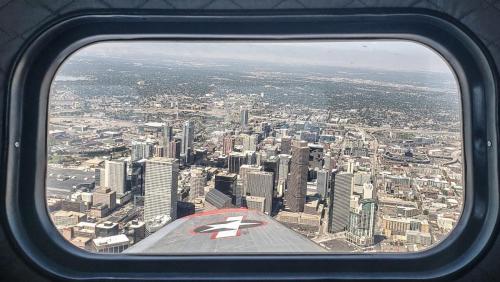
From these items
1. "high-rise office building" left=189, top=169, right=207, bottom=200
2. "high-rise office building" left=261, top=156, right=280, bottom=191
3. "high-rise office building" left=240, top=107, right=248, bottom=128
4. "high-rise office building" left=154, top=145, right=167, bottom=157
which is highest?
"high-rise office building" left=240, top=107, right=248, bottom=128

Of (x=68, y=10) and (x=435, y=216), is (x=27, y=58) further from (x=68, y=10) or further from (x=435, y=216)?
(x=435, y=216)

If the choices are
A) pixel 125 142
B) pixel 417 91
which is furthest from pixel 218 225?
pixel 417 91

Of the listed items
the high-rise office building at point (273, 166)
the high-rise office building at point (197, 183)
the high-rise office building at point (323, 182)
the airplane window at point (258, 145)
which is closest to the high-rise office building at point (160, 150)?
the airplane window at point (258, 145)

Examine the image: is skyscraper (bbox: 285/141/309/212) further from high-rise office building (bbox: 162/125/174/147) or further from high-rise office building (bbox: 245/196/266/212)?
high-rise office building (bbox: 162/125/174/147)

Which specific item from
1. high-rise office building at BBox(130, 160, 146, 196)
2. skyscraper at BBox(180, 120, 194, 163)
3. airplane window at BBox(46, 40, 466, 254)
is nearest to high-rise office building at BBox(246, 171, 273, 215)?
airplane window at BBox(46, 40, 466, 254)

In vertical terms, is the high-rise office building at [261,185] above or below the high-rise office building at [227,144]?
below

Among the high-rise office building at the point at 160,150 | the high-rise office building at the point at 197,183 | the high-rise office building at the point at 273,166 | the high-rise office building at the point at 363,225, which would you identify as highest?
the high-rise office building at the point at 160,150

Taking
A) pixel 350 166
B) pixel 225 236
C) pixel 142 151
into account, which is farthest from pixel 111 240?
pixel 350 166

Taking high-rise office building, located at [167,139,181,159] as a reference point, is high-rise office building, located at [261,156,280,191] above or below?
below

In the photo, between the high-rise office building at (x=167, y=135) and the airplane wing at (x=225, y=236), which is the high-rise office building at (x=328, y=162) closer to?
the airplane wing at (x=225, y=236)
